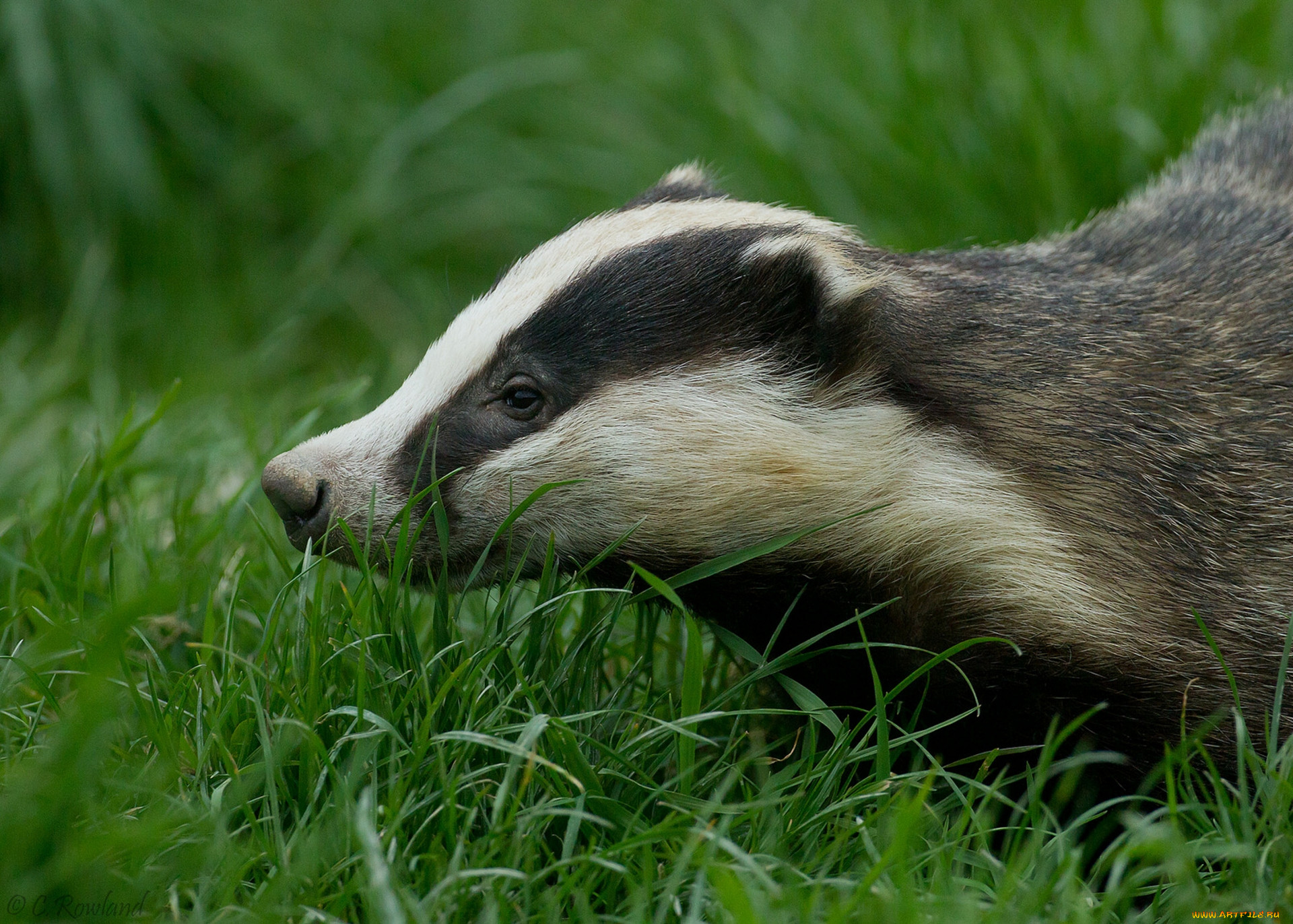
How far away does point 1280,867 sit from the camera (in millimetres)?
2438

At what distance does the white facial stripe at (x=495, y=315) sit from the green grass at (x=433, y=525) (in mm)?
294

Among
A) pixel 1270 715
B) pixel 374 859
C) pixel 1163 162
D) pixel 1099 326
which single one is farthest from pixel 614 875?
pixel 1163 162

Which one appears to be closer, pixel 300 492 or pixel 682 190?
pixel 300 492

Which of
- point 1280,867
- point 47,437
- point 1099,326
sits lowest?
point 1280,867

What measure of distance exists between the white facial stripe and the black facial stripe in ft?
0.13

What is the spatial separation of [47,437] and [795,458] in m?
3.06

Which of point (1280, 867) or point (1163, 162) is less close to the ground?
point (1163, 162)

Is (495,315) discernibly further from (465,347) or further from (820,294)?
(820,294)

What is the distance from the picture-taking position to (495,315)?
2.99 m

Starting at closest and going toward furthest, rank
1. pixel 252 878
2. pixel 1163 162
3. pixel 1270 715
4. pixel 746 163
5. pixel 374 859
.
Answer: pixel 374 859
pixel 252 878
pixel 1270 715
pixel 1163 162
pixel 746 163

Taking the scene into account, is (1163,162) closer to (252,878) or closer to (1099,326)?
(1099,326)

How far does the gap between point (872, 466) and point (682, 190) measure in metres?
1.07
